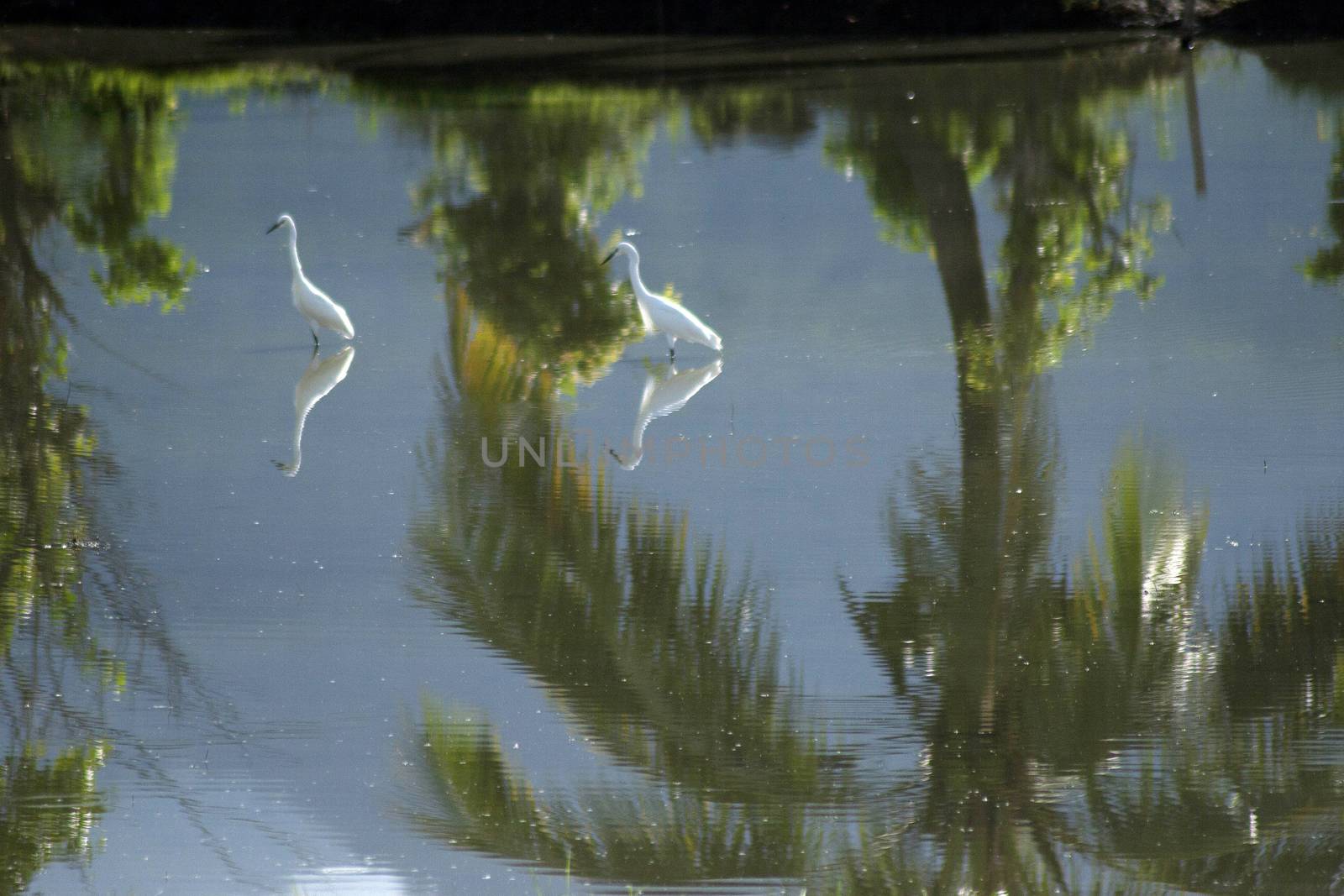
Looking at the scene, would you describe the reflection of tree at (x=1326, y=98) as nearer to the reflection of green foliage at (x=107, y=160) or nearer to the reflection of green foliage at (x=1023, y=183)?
the reflection of green foliage at (x=1023, y=183)

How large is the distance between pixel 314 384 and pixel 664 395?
54.7 inches

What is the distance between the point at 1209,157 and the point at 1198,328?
3.31m

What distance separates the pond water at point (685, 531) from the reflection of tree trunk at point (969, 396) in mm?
25

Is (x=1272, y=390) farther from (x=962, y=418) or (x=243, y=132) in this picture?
(x=243, y=132)

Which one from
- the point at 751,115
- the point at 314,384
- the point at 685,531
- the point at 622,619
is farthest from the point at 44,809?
the point at 751,115

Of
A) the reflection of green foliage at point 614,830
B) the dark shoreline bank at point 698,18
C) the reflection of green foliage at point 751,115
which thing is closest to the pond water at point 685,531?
the reflection of green foliage at point 614,830

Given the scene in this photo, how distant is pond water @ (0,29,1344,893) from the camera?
3.33 metres

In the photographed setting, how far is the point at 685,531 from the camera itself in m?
4.77

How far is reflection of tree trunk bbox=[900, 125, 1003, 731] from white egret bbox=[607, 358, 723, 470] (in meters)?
0.99

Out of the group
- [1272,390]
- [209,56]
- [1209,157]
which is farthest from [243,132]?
[1272,390]

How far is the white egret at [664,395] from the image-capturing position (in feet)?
17.8

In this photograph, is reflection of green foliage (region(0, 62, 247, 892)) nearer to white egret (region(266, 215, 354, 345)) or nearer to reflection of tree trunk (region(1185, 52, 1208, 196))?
white egret (region(266, 215, 354, 345))

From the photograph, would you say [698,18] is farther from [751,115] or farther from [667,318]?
[667,318]

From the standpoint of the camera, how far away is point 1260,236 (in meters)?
7.87
